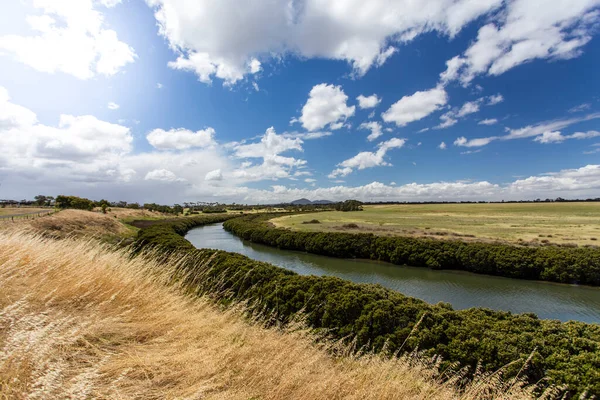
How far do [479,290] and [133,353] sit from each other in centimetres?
2133

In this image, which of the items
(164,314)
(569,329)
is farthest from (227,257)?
(569,329)

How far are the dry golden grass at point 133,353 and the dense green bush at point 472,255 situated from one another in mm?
21511

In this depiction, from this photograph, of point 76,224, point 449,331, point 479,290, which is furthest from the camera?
point 76,224

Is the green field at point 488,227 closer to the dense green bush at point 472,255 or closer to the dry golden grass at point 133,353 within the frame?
the dense green bush at point 472,255

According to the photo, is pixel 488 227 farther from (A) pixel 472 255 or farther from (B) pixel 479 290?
(B) pixel 479 290

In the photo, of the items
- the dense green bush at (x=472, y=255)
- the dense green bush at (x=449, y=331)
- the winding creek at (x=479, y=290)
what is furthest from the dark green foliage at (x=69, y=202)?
the dense green bush at (x=449, y=331)

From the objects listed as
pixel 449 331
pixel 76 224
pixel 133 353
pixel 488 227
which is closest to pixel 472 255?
pixel 449 331

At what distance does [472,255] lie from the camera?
2280 centimetres

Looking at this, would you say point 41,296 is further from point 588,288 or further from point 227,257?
point 588,288

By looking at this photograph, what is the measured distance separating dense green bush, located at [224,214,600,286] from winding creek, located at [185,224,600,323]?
717mm

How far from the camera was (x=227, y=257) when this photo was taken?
15.3m

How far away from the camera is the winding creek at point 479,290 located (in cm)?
1515

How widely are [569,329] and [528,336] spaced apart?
48.1 inches

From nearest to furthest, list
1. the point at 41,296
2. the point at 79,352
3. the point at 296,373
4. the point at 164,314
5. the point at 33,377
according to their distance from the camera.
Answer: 1. the point at 33,377
2. the point at 79,352
3. the point at 296,373
4. the point at 41,296
5. the point at 164,314
